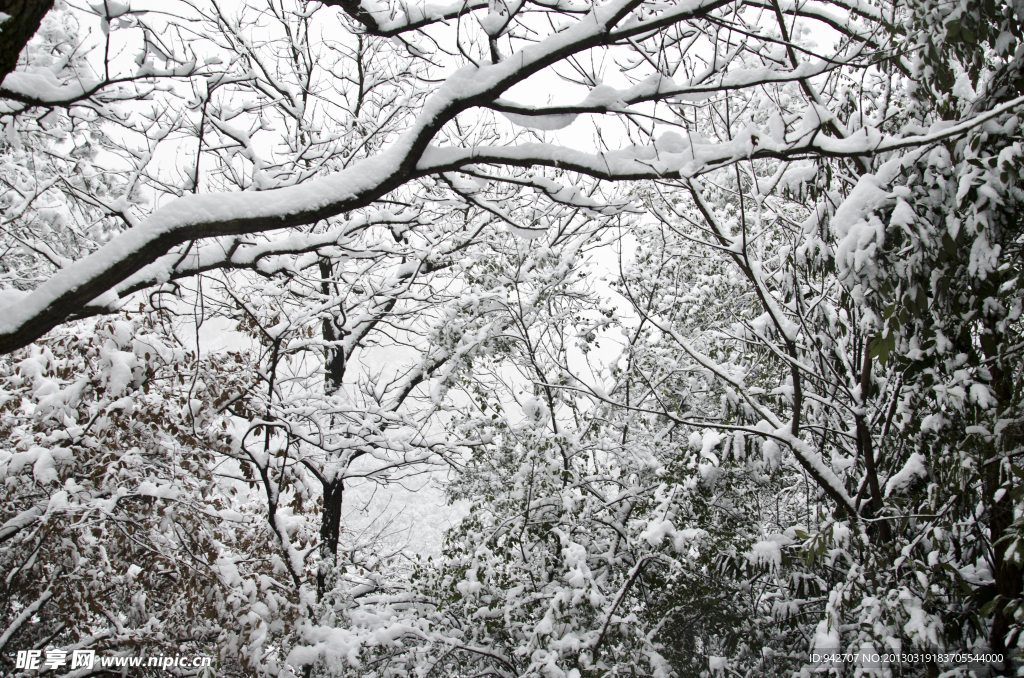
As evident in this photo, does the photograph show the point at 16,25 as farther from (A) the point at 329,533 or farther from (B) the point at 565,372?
(A) the point at 329,533

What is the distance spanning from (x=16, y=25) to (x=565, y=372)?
193 inches

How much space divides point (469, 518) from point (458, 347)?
188 centimetres

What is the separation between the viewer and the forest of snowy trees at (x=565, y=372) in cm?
273

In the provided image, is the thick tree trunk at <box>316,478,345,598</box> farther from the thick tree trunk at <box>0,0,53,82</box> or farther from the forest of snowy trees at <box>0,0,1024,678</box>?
the thick tree trunk at <box>0,0,53,82</box>

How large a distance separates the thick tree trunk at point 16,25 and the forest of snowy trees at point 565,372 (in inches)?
1.5

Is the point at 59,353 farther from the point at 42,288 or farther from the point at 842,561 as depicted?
the point at 842,561

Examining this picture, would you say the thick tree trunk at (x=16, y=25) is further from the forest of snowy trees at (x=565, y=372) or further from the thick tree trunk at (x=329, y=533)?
the thick tree trunk at (x=329, y=533)

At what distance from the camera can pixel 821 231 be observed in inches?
133

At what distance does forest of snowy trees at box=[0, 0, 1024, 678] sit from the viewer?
108 inches

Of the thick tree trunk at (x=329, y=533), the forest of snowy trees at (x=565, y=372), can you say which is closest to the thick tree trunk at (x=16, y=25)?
the forest of snowy trees at (x=565, y=372)

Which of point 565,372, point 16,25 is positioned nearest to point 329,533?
point 565,372

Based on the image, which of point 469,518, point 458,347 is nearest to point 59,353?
point 458,347

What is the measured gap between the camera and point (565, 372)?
6.11m

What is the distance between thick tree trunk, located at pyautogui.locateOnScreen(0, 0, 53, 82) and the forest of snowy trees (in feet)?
0.13
